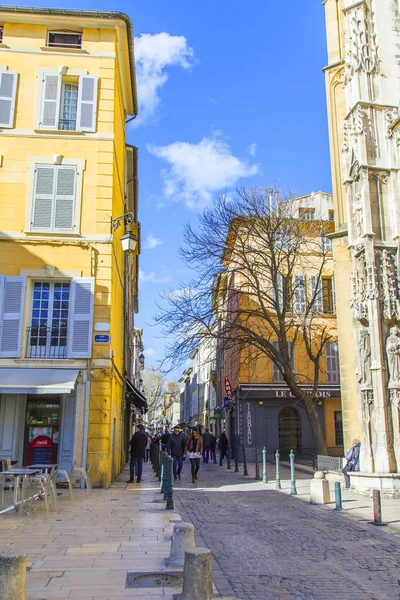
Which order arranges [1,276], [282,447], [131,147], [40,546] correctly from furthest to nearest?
[282,447] → [131,147] → [1,276] → [40,546]

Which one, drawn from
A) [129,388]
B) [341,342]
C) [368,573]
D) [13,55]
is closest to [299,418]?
[129,388]

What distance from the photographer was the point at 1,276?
616 inches

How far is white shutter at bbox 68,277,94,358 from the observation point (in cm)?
1541

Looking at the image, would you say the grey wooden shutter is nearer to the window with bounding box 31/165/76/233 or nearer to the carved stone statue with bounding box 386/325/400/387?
the window with bounding box 31/165/76/233

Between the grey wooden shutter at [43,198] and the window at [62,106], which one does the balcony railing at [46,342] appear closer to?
the grey wooden shutter at [43,198]

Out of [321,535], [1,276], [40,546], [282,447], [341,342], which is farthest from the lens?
[282,447]

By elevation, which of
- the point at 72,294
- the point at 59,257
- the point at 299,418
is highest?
the point at 59,257

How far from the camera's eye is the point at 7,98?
17.0 meters

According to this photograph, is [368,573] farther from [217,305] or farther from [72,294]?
[217,305]

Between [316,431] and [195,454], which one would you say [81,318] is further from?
[316,431]

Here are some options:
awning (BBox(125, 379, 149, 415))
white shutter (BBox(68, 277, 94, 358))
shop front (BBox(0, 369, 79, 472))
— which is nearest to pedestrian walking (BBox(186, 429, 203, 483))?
shop front (BBox(0, 369, 79, 472))

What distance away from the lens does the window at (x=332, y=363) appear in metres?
31.7

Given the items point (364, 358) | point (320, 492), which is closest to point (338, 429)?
→ point (364, 358)

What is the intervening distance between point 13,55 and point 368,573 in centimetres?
1666
